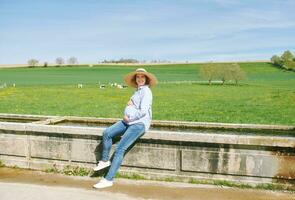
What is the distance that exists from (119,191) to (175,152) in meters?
1.21

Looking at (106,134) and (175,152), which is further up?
(106,134)

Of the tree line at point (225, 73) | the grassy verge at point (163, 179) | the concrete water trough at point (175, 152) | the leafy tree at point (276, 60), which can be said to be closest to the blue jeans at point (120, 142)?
the concrete water trough at point (175, 152)

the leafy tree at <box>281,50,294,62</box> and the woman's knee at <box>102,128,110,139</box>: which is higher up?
the leafy tree at <box>281,50,294,62</box>

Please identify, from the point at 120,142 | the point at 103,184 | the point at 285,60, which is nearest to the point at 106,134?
the point at 120,142

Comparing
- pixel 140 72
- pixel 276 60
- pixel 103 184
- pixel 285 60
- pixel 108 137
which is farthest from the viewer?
pixel 276 60

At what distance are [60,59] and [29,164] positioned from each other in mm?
130380

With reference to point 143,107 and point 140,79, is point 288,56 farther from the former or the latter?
point 143,107

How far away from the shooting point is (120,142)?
279 inches

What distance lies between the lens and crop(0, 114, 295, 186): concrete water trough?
6.65 meters

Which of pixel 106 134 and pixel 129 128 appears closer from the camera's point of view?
pixel 129 128

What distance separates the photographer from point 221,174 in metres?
6.93

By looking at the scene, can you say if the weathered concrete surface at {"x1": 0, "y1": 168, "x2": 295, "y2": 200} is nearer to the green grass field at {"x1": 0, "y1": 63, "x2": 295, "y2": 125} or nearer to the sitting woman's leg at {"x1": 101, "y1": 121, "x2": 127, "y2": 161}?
the sitting woman's leg at {"x1": 101, "y1": 121, "x2": 127, "y2": 161}

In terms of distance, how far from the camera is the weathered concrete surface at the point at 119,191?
634 cm

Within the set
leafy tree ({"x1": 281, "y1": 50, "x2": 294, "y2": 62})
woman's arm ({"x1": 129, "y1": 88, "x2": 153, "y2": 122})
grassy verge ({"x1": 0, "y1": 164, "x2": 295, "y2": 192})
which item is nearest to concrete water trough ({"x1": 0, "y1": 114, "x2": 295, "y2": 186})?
grassy verge ({"x1": 0, "y1": 164, "x2": 295, "y2": 192})
